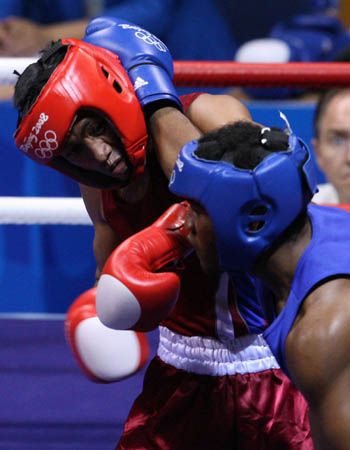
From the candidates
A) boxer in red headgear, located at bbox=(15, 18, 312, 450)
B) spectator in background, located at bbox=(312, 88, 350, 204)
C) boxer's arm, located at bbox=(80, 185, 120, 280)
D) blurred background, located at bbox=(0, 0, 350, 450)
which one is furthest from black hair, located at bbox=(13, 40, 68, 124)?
spectator in background, located at bbox=(312, 88, 350, 204)

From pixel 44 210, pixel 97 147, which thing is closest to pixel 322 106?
pixel 44 210

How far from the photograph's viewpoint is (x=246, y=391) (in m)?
1.43

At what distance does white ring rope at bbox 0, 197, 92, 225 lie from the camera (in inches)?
69.0

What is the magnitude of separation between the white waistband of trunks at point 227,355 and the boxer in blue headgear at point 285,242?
352 millimetres

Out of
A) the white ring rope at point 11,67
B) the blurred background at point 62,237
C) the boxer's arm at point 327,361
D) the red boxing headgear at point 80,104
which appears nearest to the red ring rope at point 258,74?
the white ring rope at point 11,67

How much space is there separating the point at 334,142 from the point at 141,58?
1.04 meters

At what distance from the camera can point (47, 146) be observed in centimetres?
125

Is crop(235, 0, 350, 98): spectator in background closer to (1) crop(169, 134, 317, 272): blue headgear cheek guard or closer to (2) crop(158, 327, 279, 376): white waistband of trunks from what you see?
(2) crop(158, 327, 279, 376): white waistband of trunks

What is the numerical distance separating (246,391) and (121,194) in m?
0.42

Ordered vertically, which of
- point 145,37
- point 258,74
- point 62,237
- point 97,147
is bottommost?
point 62,237

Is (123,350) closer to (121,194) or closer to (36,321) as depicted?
(121,194)

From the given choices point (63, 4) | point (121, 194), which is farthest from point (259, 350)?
point (63, 4)

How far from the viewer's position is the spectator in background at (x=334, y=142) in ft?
7.13

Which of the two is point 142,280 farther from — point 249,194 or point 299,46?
point 299,46
